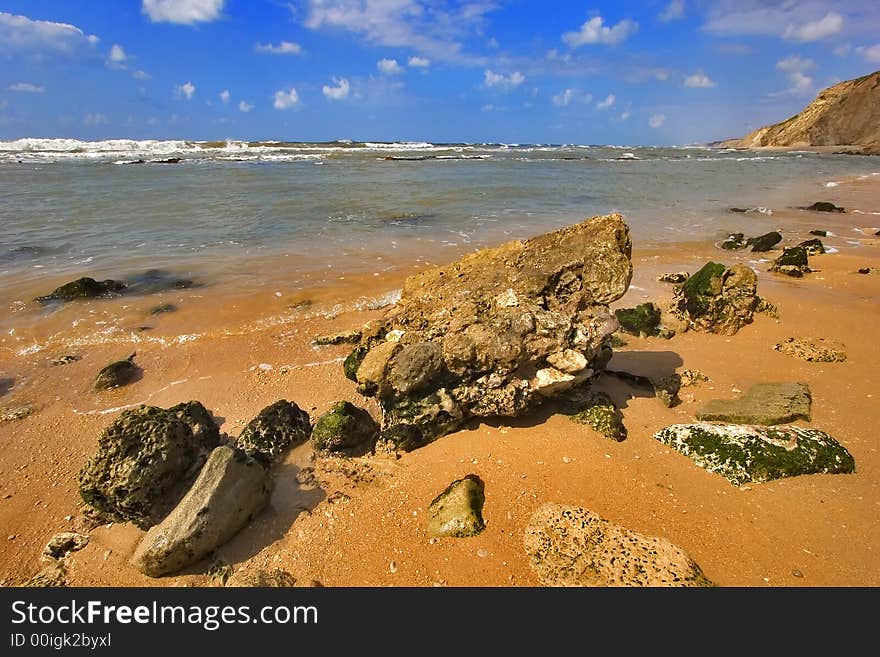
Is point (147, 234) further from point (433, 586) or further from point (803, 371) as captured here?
point (803, 371)

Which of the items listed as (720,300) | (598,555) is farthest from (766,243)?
(598,555)

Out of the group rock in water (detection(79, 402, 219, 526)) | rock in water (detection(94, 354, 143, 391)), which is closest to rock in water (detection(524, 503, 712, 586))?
rock in water (detection(79, 402, 219, 526))

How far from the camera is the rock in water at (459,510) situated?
3488 millimetres

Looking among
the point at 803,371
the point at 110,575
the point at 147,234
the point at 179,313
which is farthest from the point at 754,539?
the point at 147,234

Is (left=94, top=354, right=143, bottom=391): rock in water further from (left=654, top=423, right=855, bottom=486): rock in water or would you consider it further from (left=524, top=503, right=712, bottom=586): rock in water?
(left=654, top=423, right=855, bottom=486): rock in water

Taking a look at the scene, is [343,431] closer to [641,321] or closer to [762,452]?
[762,452]

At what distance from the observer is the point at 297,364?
6.53m

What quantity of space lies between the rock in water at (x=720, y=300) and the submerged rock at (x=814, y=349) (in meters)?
0.74

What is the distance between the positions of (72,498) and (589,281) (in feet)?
18.5

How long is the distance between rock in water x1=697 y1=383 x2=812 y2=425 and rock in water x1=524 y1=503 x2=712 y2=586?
213 cm

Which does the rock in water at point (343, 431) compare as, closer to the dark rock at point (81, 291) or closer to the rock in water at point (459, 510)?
the rock in water at point (459, 510)

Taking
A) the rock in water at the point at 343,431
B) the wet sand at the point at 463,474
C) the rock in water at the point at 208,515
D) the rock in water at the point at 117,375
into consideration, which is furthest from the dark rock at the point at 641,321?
the rock in water at the point at 117,375

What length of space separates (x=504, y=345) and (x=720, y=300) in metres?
4.74
